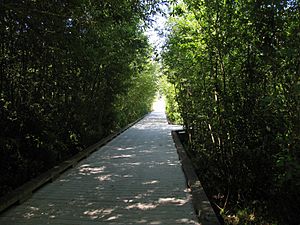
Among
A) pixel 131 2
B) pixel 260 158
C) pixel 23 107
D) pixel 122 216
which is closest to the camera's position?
pixel 122 216

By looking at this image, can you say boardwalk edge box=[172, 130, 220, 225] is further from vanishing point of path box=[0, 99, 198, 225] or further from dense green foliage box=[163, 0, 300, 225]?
dense green foliage box=[163, 0, 300, 225]

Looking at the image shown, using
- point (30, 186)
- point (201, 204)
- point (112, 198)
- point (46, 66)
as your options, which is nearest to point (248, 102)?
point (201, 204)

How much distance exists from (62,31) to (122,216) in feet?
7.21

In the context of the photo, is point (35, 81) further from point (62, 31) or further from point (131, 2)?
point (131, 2)

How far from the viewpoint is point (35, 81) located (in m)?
4.49

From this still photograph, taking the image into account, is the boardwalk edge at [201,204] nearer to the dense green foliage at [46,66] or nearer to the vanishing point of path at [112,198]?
the vanishing point of path at [112,198]

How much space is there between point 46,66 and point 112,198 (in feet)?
7.86

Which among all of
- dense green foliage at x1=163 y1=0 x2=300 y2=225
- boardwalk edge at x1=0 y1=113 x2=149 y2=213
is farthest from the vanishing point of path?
dense green foliage at x1=163 y1=0 x2=300 y2=225

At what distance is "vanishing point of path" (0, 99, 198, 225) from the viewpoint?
2.78m

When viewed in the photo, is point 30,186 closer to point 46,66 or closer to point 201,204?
point 46,66

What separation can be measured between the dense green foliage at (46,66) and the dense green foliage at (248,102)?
3.84 feet

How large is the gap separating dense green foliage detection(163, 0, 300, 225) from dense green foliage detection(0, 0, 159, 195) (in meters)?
1.17

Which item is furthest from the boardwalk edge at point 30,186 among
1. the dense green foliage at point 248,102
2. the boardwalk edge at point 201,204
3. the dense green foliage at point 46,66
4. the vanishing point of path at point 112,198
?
the dense green foliage at point 248,102

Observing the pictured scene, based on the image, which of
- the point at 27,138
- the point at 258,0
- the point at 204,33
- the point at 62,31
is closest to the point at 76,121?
the point at 27,138
